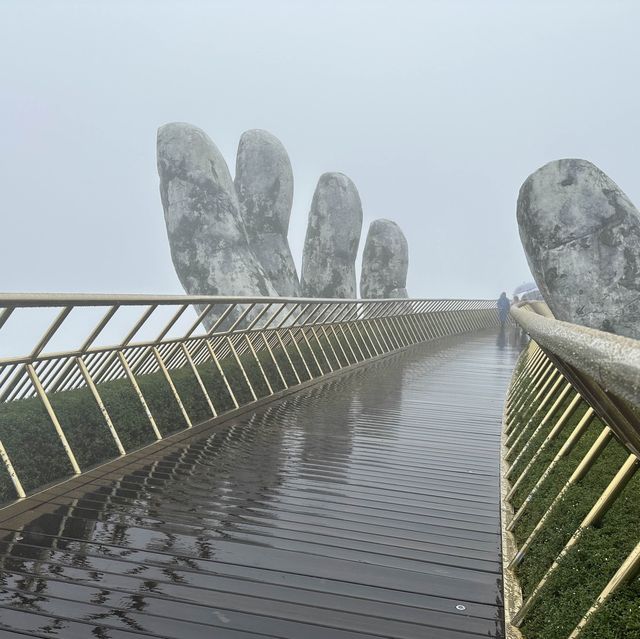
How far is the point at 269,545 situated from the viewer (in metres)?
4.44

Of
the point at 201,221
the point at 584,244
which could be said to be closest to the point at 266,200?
the point at 201,221

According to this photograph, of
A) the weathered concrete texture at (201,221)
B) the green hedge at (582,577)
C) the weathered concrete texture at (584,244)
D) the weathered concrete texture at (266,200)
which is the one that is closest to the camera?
the green hedge at (582,577)

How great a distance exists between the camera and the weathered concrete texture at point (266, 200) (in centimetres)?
3136

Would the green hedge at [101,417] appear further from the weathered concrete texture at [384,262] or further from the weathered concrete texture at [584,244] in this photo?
the weathered concrete texture at [384,262]

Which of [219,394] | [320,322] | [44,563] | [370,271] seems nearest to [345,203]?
[370,271]

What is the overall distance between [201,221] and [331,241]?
742 centimetres

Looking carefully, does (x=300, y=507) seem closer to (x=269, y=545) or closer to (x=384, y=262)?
(x=269, y=545)

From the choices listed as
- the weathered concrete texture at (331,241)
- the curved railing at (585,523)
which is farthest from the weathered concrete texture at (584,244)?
the weathered concrete texture at (331,241)

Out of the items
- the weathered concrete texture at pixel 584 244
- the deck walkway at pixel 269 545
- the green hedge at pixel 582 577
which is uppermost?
the weathered concrete texture at pixel 584 244

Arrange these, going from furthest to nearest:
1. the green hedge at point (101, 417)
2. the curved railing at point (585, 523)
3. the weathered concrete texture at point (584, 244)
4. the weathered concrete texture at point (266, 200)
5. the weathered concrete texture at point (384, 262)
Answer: the weathered concrete texture at point (384, 262) → the weathered concrete texture at point (266, 200) → the weathered concrete texture at point (584, 244) → the green hedge at point (101, 417) → the curved railing at point (585, 523)

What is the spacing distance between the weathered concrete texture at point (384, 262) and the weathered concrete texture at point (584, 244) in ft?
68.3

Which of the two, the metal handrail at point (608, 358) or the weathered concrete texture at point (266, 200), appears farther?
the weathered concrete texture at point (266, 200)

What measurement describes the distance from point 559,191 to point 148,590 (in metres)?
11.6

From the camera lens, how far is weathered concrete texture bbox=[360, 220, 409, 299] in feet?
115
